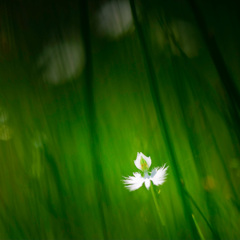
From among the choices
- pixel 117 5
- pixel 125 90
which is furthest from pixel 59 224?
pixel 117 5

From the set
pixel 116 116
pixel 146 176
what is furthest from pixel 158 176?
pixel 116 116

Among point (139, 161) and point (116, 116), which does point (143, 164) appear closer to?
point (139, 161)

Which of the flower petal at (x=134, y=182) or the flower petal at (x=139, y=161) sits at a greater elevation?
A: the flower petal at (x=139, y=161)

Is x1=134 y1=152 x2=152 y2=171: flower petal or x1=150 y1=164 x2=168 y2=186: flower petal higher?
x1=134 y1=152 x2=152 y2=171: flower petal

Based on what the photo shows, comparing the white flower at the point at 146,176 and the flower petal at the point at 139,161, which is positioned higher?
the flower petal at the point at 139,161

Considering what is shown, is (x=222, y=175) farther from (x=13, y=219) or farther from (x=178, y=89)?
(x=13, y=219)

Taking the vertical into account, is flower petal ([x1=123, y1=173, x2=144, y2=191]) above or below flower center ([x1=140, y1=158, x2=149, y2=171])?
below
